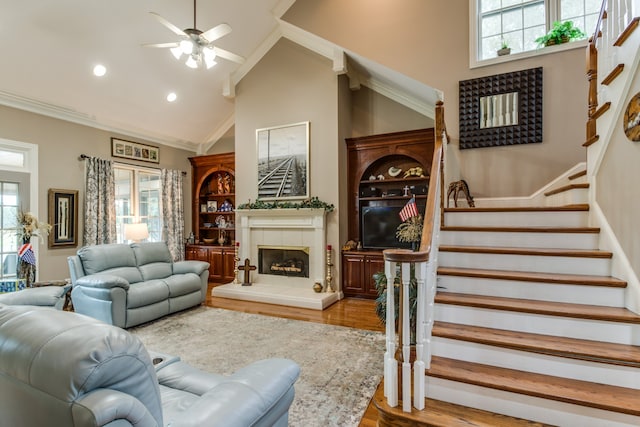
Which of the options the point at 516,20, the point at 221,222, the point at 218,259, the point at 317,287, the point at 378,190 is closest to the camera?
the point at 516,20

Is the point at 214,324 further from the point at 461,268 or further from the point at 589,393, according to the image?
the point at 589,393

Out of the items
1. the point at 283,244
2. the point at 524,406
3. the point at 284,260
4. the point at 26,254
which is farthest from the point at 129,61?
the point at 524,406

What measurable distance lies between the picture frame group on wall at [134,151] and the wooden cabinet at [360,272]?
455cm

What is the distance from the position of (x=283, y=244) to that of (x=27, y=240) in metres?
3.68

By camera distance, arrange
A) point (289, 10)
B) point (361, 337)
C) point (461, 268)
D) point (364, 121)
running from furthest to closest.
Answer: point (364, 121) → point (289, 10) → point (361, 337) → point (461, 268)

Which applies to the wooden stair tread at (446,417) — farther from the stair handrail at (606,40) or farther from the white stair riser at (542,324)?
the stair handrail at (606,40)

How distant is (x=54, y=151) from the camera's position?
16.5ft

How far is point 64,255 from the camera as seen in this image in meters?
5.13

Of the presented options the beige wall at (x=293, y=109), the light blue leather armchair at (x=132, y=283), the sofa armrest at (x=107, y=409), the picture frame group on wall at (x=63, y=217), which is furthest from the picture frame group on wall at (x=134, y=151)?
the sofa armrest at (x=107, y=409)

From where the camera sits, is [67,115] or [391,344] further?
[67,115]

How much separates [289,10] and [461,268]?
15.7ft

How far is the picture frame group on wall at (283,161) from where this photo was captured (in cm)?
559

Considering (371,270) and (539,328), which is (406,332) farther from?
(371,270)

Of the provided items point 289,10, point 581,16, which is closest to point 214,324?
point 289,10
